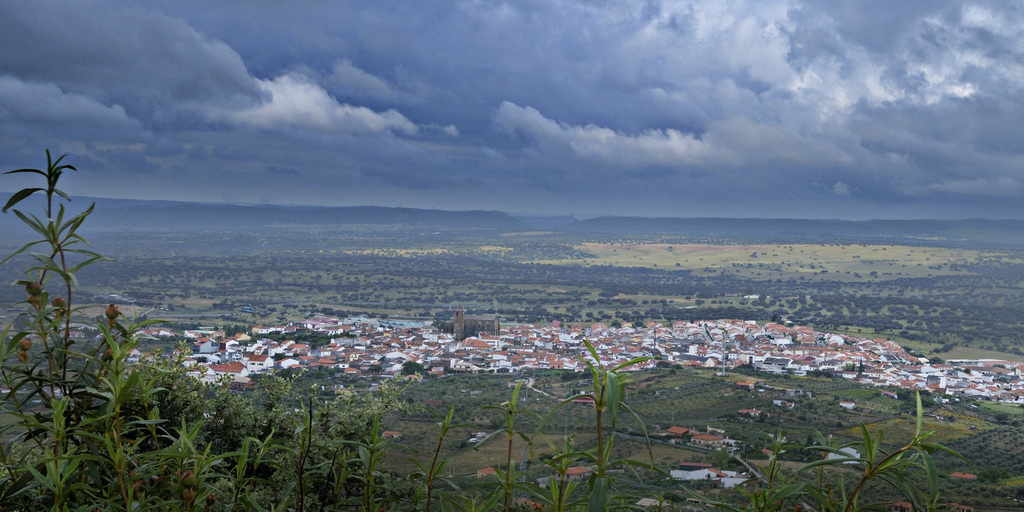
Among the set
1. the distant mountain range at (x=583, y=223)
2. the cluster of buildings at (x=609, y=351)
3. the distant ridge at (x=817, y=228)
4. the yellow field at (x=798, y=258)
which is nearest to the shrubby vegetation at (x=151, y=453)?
the cluster of buildings at (x=609, y=351)

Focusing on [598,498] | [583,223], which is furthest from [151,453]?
[583,223]

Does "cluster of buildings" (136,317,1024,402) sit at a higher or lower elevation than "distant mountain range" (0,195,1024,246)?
lower

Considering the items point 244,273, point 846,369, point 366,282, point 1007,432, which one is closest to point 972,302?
point 846,369

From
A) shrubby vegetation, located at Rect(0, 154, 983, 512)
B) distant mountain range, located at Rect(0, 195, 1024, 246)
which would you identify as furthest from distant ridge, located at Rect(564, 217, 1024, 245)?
shrubby vegetation, located at Rect(0, 154, 983, 512)

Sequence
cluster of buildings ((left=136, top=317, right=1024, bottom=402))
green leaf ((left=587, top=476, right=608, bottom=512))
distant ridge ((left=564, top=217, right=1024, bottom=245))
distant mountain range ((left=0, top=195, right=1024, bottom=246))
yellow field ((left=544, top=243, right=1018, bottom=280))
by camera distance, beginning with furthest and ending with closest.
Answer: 1. distant ridge ((left=564, top=217, right=1024, bottom=245))
2. distant mountain range ((left=0, top=195, right=1024, bottom=246))
3. yellow field ((left=544, top=243, right=1018, bottom=280))
4. cluster of buildings ((left=136, top=317, right=1024, bottom=402))
5. green leaf ((left=587, top=476, right=608, bottom=512))

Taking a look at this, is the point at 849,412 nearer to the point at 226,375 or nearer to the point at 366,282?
the point at 226,375

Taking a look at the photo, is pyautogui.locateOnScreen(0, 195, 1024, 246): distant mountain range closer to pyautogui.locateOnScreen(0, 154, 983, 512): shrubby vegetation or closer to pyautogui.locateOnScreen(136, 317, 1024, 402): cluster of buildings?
pyautogui.locateOnScreen(136, 317, 1024, 402): cluster of buildings

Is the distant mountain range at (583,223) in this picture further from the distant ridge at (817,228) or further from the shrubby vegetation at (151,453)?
the shrubby vegetation at (151,453)
